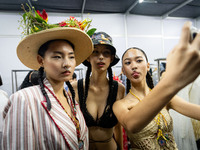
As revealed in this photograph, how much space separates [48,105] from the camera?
1028 mm

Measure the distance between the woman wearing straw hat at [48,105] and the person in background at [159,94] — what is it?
408 mm

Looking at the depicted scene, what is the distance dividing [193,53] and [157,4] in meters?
5.53

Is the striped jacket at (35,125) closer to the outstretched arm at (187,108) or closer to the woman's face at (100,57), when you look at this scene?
the woman's face at (100,57)

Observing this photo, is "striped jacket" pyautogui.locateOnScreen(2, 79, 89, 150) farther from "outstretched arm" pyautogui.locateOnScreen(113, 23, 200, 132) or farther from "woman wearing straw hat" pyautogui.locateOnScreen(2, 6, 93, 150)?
"outstretched arm" pyautogui.locateOnScreen(113, 23, 200, 132)

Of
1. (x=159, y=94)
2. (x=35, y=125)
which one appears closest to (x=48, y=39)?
(x=35, y=125)

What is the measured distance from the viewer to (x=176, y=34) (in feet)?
20.1

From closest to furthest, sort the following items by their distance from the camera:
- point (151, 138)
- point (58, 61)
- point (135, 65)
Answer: point (58, 61) → point (151, 138) → point (135, 65)

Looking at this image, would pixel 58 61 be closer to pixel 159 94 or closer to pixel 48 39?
pixel 48 39

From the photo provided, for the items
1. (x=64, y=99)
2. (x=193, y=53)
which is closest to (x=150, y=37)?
(x=64, y=99)

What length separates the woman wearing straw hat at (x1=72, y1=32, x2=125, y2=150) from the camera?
5.53 feet

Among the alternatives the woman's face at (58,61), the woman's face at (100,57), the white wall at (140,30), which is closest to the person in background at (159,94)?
the woman's face at (100,57)

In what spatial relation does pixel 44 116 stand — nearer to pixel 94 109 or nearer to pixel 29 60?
pixel 29 60

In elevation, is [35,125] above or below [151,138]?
above

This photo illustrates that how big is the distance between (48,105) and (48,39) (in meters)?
0.51
